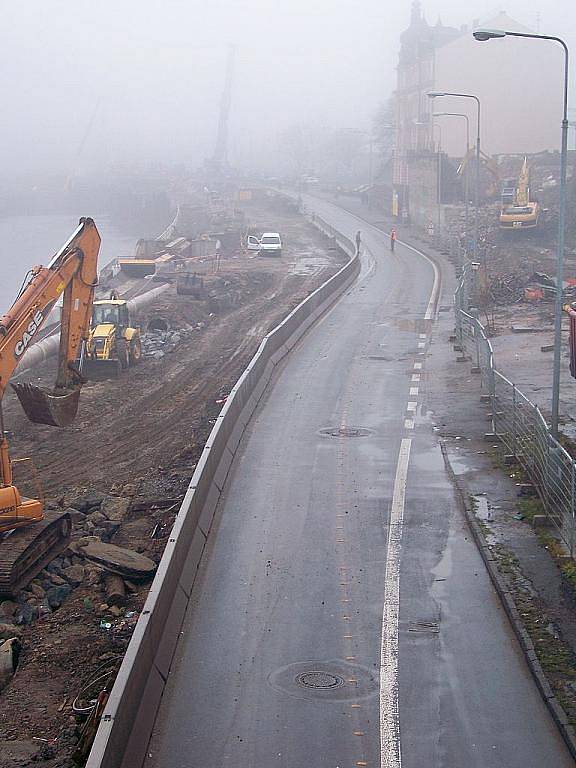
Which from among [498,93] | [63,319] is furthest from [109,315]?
[498,93]

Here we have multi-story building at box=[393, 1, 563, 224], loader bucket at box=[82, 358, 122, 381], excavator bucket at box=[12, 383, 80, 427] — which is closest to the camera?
excavator bucket at box=[12, 383, 80, 427]

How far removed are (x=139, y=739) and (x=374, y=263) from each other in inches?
2047

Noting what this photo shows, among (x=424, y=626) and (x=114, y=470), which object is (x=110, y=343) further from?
(x=424, y=626)

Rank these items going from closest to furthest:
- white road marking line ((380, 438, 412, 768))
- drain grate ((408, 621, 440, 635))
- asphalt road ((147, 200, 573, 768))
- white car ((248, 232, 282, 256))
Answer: white road marking line ((380, 438, 412, 768))
asphalt road ((147, 200, 573, 768))
drain grate ((408, 621, 440, 635))
white car ((248, 232, 282, 256))

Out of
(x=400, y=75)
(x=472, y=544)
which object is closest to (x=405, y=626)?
(x=472, y=544)

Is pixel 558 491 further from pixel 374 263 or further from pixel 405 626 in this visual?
pixel 374 263

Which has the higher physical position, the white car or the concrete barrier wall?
the white car

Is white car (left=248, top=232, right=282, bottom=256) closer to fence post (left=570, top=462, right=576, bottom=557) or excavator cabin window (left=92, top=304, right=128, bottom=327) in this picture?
excavator cabin window (left=92, top=304, right=128, bottom=327)

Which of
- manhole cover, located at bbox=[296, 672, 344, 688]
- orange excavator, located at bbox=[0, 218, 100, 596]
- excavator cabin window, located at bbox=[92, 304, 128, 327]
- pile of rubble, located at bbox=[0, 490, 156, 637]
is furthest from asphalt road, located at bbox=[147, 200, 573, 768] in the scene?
excavator cabin window, located at bbox=[92, 304, 128, 327]

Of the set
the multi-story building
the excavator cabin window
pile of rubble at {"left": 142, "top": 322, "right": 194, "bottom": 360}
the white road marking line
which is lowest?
the white road marking line

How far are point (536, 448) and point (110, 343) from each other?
17.6 metres

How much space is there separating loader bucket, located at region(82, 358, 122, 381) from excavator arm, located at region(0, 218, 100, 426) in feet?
42.0

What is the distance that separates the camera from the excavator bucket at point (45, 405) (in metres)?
16.3

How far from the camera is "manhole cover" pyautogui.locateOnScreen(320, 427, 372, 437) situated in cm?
2248
